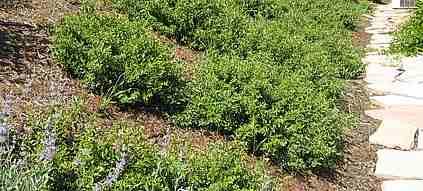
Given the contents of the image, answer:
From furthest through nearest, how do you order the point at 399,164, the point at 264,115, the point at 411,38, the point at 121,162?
1. the point at 411,38
2. the point at 399,164
3. the point at 264,115
4. the point at 121,162

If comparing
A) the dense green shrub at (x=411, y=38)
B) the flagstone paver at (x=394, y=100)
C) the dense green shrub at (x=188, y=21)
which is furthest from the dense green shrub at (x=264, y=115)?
the dense green shrub at (x=411, y=38)

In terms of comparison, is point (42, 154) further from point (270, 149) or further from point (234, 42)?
point (234, 42)

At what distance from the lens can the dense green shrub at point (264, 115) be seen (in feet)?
16.9

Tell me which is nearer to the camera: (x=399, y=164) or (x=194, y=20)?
(x=399, y=164)

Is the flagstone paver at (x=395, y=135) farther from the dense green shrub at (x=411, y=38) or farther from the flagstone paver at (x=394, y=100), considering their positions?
the dense green shrub at (x=411, y=38)

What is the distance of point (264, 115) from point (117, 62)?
1124mm

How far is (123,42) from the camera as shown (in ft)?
17.2

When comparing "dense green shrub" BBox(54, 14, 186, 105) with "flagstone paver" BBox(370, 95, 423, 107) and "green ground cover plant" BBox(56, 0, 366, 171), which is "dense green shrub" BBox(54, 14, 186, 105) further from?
"flagstone paver" BBox(370, 95, 423, 107)

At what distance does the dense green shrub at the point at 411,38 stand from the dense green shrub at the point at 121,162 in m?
7.54

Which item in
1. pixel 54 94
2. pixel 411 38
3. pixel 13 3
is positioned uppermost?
pixel 13 3

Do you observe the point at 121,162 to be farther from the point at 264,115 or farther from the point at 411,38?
the point at 411,38

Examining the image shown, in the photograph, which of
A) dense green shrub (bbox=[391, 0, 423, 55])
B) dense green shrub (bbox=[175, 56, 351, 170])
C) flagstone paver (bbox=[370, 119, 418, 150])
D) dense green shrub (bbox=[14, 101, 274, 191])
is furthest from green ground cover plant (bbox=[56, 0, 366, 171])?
dense green shrub (bbox=[391, 0, 423, 55])

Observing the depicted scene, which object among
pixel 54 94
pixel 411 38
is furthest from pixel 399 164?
pixel 411 38

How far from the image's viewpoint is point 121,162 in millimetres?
3150
